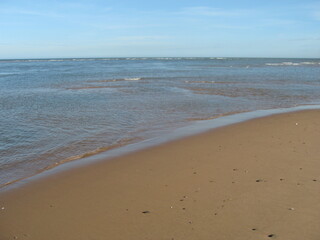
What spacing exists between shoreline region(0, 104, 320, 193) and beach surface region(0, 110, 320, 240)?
0.25 meters

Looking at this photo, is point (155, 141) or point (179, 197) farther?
point (155, 141)

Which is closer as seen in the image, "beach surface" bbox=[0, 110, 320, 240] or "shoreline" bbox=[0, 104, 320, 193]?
"beach surface" bbox=[0, 110, 320, 240]

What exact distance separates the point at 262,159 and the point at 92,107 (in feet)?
29.9

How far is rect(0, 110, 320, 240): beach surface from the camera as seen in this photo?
12.7 ft

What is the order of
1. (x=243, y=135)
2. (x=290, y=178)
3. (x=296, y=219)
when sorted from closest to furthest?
(x=296, y=219) < (x=290, y=178) < (x=243, y=135)

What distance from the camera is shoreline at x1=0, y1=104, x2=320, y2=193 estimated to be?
19.5 feet

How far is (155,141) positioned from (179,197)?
3.46m

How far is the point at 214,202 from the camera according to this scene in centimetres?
455

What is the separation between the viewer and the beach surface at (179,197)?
12.7 feet

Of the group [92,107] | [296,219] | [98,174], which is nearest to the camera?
[296,219]

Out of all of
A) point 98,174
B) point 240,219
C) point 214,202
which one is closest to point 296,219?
point 240,219

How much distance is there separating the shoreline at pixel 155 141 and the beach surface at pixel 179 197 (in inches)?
9.7

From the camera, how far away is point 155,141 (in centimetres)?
814

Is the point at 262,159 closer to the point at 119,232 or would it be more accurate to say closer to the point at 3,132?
the point at 119,232
